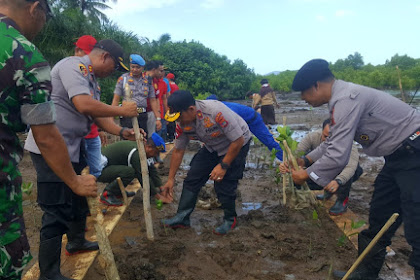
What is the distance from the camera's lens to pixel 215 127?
3506 millimetres

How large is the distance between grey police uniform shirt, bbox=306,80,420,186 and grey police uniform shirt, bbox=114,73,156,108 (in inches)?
159

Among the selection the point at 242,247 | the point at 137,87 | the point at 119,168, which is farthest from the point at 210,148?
the point at 137,87

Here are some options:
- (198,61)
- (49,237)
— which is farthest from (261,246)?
(198,61)

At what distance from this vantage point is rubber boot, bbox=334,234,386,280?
2.72 metres

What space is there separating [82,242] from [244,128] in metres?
2.02

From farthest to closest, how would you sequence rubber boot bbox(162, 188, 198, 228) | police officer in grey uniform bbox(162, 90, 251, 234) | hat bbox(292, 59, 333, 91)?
rubber boot bbox(162, 188, 198, 228) < police officer in grey uniform bbox(162, 90, 251, 234) < hat bbox(292, 59, 333, 91)

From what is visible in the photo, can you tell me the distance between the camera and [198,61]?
2328cm

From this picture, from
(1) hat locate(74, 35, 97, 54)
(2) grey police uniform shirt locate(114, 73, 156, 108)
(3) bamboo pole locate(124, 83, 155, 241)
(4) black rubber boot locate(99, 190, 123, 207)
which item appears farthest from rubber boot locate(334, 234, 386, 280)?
(2) grey police uniform shirt locate(114, 73, 156, 108)

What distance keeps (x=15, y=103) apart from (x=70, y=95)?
1.09m

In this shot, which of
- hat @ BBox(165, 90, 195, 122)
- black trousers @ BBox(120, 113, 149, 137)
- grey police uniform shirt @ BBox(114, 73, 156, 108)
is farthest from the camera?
black trousers @ BBox(120, 113, 149, 137)

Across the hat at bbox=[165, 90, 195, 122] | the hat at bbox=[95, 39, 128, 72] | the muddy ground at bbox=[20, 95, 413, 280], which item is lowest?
the muddy ground at bbox=[20, 95, 413, 280]

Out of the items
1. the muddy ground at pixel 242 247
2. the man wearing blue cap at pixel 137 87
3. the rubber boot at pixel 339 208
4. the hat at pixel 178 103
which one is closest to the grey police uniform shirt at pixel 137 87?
the man wearing blue cap at pixel 137 87

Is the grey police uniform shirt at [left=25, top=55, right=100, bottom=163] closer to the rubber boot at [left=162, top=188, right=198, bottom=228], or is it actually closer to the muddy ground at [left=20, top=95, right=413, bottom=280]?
the muddy ground at [left=20, top=95, right=413, bottom=280]

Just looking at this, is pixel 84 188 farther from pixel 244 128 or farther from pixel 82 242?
pixel 244 128
